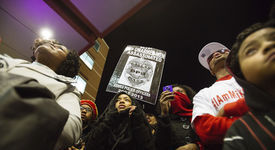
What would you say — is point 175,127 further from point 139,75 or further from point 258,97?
point 139,75

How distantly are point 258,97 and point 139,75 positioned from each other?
295 centimetres

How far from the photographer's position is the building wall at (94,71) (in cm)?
1248

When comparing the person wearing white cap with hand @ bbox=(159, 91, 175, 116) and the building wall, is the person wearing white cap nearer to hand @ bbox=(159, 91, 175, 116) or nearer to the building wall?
hand @ bbox=(159, 91, 175, 116)

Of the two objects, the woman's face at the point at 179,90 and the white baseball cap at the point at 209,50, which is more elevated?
the white baseball cap at the point at 209,50

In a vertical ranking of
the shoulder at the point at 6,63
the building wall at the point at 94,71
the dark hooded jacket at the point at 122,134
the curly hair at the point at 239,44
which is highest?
the building wall at the point at 94,71

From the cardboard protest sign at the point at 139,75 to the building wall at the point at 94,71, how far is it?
28.4 feet

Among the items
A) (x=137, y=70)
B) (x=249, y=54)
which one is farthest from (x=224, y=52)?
(x=137, y=70)

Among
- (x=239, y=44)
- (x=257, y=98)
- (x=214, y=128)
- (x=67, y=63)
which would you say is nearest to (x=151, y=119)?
(x=67, y=63)

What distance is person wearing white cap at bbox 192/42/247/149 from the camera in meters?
1.20

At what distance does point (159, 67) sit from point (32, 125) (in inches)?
138

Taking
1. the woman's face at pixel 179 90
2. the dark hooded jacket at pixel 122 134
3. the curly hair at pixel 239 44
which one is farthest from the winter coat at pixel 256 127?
the woman's face at pixel 179 90

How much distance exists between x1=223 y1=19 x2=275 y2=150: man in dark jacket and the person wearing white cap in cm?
20

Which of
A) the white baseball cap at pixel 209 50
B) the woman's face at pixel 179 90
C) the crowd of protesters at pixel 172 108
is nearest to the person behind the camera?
the crowd of protesters at pixel 172 108

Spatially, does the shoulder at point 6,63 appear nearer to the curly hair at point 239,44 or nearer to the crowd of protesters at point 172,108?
the crowd of protesters at point 172,108
